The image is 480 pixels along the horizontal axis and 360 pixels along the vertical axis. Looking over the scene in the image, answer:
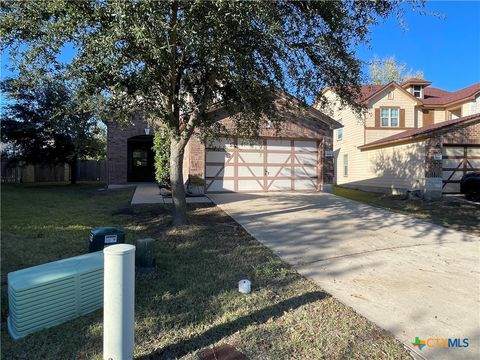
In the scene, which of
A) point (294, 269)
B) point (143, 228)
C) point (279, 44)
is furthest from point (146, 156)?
point (294, 269)

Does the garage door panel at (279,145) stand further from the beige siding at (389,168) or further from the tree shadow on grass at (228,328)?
the tree shadow on grass at (228,328)

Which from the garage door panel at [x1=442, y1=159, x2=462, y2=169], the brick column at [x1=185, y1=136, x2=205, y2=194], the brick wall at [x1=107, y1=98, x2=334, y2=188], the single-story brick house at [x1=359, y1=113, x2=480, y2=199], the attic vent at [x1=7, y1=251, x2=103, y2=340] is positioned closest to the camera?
the attic vent at [x1=7, y1=251, x2=103, y2=340]

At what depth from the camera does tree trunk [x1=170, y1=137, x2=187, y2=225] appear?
786cm

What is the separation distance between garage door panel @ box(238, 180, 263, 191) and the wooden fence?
42.0ft

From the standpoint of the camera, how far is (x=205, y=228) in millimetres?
7754

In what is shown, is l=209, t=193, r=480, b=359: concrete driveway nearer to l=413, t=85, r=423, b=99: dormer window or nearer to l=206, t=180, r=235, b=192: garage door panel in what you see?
l=206, t=180, r=235, b=192: garage door panel

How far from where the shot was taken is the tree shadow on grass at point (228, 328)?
9.59ft

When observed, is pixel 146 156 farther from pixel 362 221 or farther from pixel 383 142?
pixel 362 221

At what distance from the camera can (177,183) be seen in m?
7.96

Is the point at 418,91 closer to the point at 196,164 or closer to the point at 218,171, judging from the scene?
the point at 218,171

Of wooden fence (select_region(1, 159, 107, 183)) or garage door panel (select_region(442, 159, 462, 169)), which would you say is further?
wooden fence (select_region(1, 159, 107, 183))

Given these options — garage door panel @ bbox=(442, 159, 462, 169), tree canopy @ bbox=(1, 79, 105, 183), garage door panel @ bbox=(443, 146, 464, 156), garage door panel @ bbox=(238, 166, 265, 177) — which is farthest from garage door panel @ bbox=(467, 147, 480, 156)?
tree canopy @ bbox=(1, 79, 105, 183)

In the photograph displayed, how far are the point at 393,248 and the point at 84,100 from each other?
261 inches

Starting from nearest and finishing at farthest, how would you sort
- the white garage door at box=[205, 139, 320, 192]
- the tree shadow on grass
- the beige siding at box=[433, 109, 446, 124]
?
the tree shadow on grass < the white garage door at box=[205, 139, 320, 192] < the beige siding at box=[433, 109, 446, 124]
